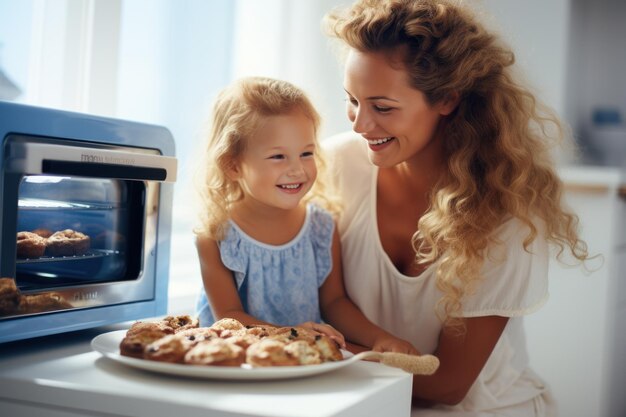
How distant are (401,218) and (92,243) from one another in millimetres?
652

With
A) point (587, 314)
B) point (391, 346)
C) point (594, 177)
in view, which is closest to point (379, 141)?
point (391, 346)

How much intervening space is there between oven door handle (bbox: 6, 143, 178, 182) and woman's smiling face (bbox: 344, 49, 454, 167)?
1.23 ft

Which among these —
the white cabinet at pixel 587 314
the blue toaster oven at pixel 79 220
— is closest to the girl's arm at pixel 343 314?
the blue toaster oven at pixel 79 220

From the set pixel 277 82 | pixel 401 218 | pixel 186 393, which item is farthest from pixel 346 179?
pixel 186 393

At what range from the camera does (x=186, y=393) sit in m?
0.92

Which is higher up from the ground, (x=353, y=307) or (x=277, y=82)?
(x=277, y=82)

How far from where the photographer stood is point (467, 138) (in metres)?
1.50

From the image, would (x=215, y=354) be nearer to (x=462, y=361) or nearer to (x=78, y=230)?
(x=78, y=230)

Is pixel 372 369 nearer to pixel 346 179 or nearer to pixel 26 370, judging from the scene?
pixel 26 370

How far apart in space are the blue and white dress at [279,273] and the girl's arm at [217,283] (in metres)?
0.02

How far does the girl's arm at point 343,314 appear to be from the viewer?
4.78 feet

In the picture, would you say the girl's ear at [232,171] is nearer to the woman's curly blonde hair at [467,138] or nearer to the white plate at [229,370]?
the woman's curly blonde hair at [467,138]

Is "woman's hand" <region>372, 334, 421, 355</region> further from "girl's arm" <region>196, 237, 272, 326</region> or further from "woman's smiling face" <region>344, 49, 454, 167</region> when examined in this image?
"woman's smiling face" <region>344, 49, 454, 167</region>

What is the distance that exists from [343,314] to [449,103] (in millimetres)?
473
